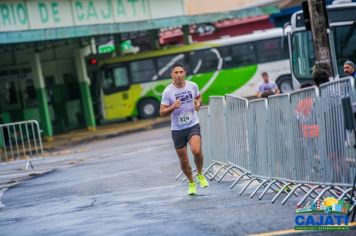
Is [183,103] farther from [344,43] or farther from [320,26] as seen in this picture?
[344,43]

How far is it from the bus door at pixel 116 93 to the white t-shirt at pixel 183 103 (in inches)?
1052

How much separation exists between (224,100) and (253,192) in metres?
2.47

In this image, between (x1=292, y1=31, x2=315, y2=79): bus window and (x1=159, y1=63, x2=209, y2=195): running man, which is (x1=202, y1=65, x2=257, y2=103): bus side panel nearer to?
(x1=292, y1=31, x2=315, y2=79): bus window

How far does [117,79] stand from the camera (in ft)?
128

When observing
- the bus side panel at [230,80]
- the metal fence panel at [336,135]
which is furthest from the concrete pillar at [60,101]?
the metal fence panel at [336,135]

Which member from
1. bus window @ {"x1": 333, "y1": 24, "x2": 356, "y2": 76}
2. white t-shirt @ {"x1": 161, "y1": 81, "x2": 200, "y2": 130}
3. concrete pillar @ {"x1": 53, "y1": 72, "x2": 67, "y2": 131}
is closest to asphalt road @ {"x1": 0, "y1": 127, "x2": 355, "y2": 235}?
white t-shirt @ {"x1": 161, "y1": 81, "x2": 200, "y2": 130}

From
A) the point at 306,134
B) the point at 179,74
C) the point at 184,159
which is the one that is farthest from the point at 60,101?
the point at 306,134

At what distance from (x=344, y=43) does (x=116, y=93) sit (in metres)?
19.6

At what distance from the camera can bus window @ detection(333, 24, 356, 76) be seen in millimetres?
20453

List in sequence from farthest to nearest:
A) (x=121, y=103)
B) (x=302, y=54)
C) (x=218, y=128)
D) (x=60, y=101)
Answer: (x=60, y=101), (x=121, y=103), (x=302, y=54), (x=218, y=128)

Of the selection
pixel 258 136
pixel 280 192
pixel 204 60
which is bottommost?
pixel 280 192

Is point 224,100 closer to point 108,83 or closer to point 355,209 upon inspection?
point 355,209

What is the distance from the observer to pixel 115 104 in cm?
3862

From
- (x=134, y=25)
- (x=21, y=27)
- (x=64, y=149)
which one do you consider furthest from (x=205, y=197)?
(x=134, y=25)
